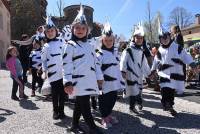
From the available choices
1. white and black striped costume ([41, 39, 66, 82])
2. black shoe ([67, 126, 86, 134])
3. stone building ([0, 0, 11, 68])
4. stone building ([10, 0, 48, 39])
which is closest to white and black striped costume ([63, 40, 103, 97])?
black shoe ([67, 126, 86, 134])

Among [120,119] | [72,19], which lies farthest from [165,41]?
[72,19]

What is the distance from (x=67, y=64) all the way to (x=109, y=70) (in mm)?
1167

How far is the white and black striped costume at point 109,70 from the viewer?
7519 mm

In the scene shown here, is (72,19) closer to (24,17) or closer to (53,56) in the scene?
(53,56)

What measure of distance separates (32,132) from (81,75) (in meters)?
1.26

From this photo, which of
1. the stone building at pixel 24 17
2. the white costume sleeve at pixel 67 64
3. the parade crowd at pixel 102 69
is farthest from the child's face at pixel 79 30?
the stone building at pixel 24 17

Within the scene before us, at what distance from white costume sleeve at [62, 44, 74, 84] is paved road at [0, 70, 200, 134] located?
3.01ft

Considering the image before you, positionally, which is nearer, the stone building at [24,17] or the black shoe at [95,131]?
the black shoe at [95,131]

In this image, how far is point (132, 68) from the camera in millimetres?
8414

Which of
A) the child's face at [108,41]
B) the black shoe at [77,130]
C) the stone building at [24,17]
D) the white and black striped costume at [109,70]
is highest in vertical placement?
the stone building at [24,17]

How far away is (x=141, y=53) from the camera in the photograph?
855 centimetres

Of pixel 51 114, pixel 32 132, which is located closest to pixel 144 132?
pixel 32 132

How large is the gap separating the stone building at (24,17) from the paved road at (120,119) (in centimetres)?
4112

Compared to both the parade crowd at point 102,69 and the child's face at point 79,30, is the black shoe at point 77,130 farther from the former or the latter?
the child's face at point 79,30
